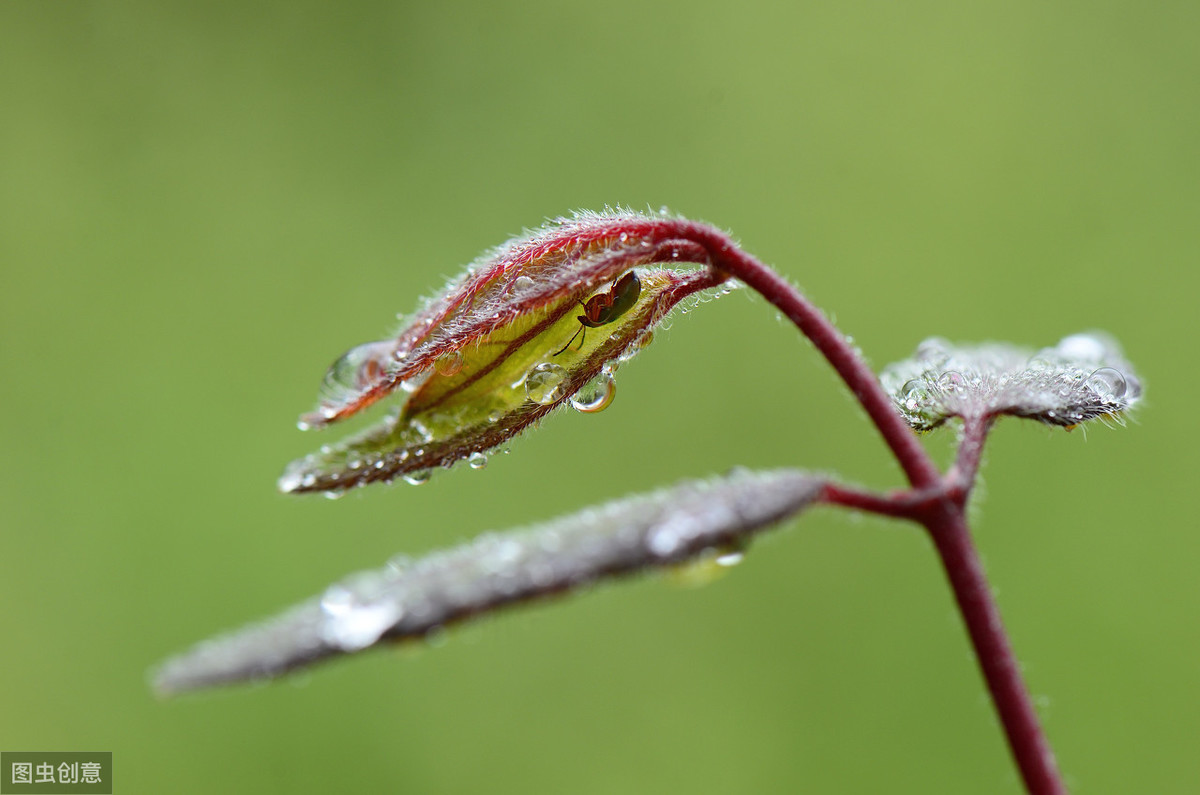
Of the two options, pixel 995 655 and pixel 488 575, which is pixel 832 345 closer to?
pixel 995 655

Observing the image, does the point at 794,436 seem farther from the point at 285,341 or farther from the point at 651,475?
the point at 285,341

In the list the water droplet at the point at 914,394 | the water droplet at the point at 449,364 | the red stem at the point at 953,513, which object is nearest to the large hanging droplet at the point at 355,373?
the water droplet at the point at 449,364

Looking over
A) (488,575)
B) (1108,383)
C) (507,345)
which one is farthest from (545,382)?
(1108,383)

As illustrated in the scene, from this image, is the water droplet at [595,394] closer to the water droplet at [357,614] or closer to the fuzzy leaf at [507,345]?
the fuzzy leaf at [507,345]

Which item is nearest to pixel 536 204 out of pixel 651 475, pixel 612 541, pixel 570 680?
pixel 651 475

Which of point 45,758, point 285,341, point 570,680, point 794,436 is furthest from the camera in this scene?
point 285,341

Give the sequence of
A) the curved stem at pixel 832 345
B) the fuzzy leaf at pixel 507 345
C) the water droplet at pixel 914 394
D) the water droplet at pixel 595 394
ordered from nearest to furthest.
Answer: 1. the curved stem at pixel 832 345
2. the fuzzy leaf at pixel 507 345
3. the water droplet at pixel 595 394
4. the water droplet at pixel 914 394
